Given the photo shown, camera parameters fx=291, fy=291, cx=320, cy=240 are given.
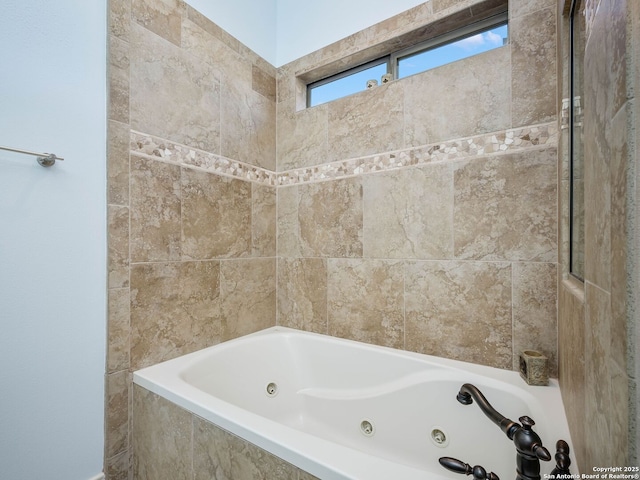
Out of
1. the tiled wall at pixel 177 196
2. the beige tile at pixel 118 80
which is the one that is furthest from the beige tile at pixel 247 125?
the beige tile at pixel 118 80

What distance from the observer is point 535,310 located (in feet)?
4.20

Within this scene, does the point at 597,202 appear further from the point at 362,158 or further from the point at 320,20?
the point at 320,20

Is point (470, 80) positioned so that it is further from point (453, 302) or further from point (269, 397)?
point (269, 397)

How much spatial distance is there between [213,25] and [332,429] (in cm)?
235

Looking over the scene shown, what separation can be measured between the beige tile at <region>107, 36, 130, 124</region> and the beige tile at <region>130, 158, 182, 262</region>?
0.66 feet

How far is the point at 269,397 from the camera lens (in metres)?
1.64

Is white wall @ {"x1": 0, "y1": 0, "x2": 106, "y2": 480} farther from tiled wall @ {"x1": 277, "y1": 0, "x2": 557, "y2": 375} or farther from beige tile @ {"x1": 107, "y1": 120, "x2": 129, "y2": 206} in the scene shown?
tiled wall @ {"x1": 277, "y1": 0, "x2": 557, "y2": 375}

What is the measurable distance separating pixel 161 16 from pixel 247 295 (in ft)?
5.09

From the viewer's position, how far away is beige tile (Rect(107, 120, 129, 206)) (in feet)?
4.07

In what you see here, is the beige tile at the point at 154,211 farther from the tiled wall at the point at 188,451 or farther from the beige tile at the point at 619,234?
the beige tile at the point at 619,234

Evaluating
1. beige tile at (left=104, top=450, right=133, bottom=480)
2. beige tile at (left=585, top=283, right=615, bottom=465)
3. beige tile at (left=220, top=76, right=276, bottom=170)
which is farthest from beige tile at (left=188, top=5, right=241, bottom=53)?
beige tile at (left=104, top=450, right=133, bottom=480)

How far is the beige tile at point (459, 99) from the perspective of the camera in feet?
4.47

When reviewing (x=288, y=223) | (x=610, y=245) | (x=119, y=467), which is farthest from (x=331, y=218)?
(x=119, y=467)

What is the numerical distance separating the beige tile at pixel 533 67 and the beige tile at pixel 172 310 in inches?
68.0
